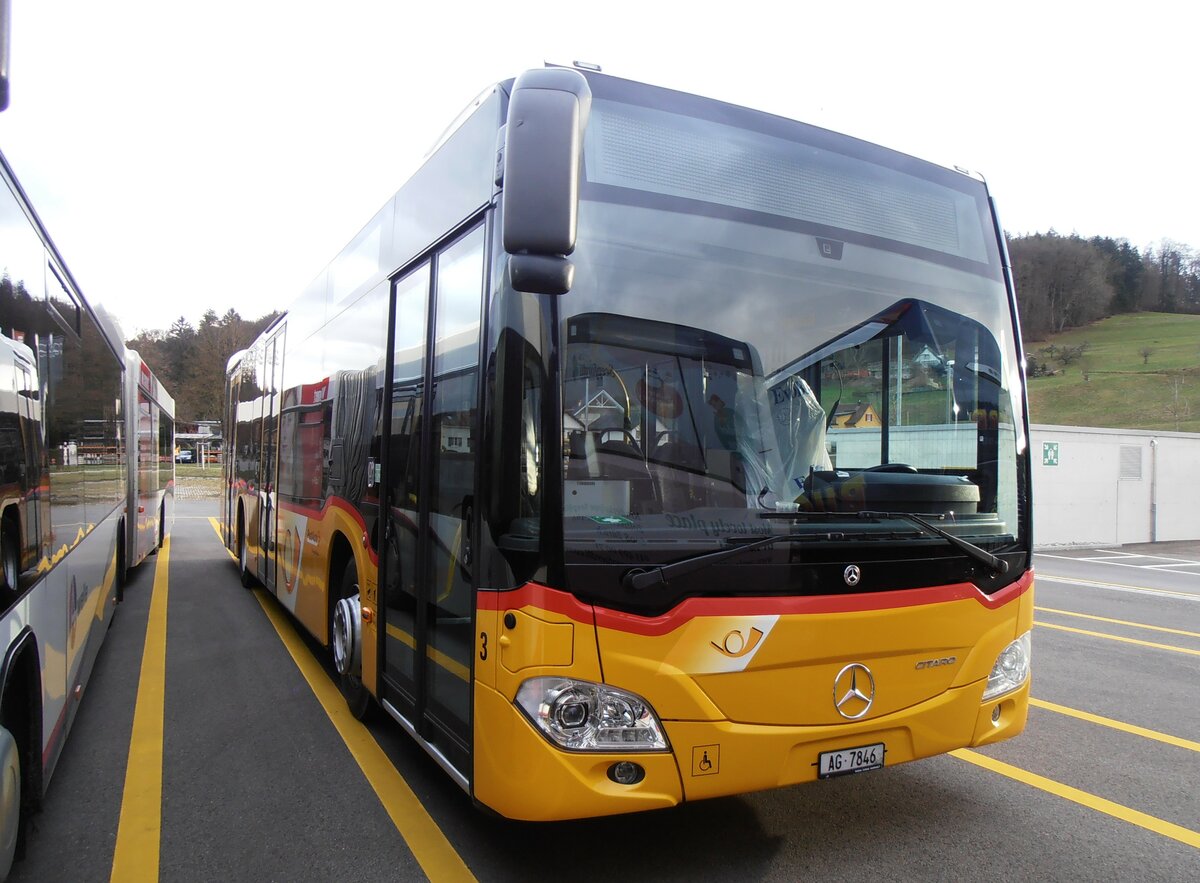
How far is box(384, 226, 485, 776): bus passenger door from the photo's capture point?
3.33 meters

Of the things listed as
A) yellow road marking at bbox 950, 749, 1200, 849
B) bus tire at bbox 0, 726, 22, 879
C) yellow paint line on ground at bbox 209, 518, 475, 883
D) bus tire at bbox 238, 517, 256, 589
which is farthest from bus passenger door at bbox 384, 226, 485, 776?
bus tire at bbox 238, 517, 256, 589

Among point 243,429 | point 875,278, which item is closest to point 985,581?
point 875,278

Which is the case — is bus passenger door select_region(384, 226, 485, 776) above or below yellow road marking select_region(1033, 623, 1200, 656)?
above

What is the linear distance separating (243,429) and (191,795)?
23.7ft

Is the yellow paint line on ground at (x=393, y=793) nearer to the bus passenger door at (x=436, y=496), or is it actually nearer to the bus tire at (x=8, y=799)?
the bus passenger door at (x=436, y=496)

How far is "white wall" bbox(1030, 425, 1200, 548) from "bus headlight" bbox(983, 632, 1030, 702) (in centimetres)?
1630

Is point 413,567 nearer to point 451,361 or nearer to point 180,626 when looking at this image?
point 451,361

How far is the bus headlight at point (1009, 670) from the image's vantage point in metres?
3.57

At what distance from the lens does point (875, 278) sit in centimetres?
356

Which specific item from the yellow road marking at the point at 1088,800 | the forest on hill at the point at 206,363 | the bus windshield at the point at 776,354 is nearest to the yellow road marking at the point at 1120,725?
the yellow road marking at the point at 1088,800

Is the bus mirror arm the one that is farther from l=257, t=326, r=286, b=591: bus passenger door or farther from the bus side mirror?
l=257, t=326, r=286, b=591: bus passenger door

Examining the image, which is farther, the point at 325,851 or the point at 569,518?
the point at 325,851

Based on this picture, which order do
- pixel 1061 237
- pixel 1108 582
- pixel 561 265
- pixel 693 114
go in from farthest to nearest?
pixel 1061 237
pixel 1108 582
pixel 693 114
pixel 561 265

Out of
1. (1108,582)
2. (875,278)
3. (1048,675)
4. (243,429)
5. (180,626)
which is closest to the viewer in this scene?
(875,278)
